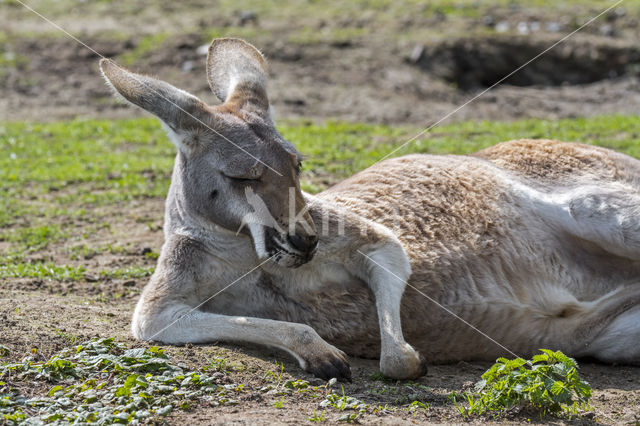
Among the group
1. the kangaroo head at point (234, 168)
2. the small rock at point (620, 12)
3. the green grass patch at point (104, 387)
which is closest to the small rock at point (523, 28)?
the small rock at point (620, 12)

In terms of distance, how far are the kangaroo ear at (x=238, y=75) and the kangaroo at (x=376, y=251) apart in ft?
0.04

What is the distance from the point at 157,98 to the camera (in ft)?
15.1

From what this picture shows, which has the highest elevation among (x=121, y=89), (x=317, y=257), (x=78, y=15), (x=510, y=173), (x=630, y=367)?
(x=78, y=15)

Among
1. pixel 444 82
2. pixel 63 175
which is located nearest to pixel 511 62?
pixel 444 82

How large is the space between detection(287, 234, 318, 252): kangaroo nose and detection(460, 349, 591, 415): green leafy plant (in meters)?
1.06

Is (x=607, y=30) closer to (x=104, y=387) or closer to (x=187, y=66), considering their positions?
(x=187, y=66)

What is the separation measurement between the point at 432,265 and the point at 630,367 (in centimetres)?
136

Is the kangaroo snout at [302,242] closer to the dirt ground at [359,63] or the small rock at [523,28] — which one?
the dirt ground at [359,63]

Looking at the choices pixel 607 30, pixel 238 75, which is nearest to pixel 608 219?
pixel 238 75

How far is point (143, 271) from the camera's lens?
6375mm

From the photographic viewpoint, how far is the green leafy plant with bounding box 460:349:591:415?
3770 mm

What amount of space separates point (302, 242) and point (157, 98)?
117 cm

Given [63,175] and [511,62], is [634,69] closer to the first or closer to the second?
[511,62]

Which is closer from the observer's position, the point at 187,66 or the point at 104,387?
the point at 104,387
